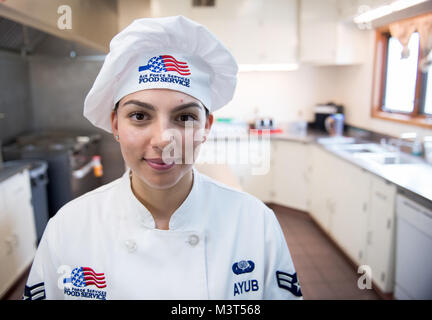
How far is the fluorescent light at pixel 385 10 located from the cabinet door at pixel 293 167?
2101 millimetres

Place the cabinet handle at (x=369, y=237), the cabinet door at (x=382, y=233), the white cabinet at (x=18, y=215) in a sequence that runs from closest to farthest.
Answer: the white cabinet at (x=18, y=215) → the cabinet door at (x=382, y=233) → the cabinet handle at (x=369, y=237)

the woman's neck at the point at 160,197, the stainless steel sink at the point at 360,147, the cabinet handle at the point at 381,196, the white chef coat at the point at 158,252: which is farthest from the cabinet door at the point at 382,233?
the woman's neck at the point at 160,197

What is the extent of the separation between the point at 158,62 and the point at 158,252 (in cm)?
33

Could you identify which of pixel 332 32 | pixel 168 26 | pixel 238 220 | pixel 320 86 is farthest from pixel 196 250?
pixel 320 86

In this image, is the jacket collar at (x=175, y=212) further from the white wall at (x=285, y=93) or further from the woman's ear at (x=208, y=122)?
the white wall at (x=285, y=93)

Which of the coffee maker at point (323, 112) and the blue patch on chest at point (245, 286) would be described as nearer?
the blue patch on chest at point (245, 286)

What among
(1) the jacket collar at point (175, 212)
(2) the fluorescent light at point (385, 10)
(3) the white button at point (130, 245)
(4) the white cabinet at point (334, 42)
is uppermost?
(4) the white cabinet at point (334, 42)

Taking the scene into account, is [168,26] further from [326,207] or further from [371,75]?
[371,75]

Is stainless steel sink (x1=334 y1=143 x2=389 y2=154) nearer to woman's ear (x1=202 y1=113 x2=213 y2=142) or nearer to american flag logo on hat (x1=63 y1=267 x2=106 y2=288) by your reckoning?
woman's ear (x1=202 y1=113 x2=213 y2=142)

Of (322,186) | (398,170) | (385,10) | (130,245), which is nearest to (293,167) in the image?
(322,186)

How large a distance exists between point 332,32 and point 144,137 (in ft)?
9.20

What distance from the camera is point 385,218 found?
1.75 m

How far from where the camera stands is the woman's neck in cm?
62

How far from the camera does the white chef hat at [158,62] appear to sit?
0.49 m
